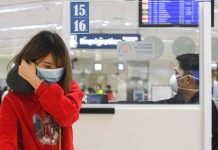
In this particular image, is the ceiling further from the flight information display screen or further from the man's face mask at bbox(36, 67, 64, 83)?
the man's face mask at bbox(36, 67, 64, 83)

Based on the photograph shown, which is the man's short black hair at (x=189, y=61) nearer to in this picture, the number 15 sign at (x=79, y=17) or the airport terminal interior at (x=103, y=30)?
the airport terminal interior at (x=103, y=30)

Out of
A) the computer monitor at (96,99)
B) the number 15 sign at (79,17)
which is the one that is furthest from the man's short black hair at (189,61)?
the number 15 sign at (79,17)

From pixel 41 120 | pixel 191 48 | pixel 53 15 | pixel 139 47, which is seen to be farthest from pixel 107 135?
pixel 53 15

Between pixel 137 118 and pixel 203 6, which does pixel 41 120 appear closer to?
pixel 137 118

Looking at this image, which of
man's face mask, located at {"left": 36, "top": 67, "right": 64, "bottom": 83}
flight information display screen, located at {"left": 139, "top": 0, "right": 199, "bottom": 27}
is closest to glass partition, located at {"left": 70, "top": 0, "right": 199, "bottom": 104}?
flight information display screen, located at {"left": 139, "top": 0, "right": 199, "bottom": 27}

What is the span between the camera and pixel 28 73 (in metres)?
1.52

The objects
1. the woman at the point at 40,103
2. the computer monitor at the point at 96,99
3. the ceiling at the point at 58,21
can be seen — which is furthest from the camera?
the ceiling at the point at 58,21

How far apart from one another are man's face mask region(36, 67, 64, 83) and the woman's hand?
4 centimetres

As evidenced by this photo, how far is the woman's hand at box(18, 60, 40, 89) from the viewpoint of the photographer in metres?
1.51

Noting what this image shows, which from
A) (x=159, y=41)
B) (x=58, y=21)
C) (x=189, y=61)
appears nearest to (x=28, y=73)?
(x=159, y=41)

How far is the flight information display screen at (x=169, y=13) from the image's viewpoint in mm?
2990

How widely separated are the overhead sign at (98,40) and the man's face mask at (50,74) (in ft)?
4.42

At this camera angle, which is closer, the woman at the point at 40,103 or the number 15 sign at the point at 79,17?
the woman at the point at 40,103

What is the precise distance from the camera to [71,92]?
1676 mm
